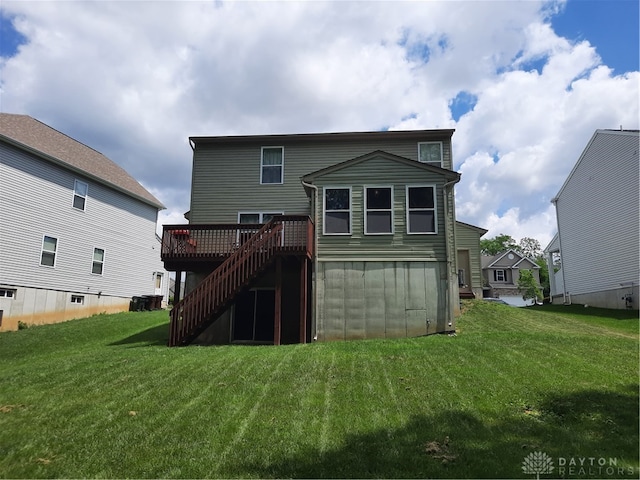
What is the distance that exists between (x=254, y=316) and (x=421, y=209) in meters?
6.51

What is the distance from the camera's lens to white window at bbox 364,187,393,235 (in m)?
13.3

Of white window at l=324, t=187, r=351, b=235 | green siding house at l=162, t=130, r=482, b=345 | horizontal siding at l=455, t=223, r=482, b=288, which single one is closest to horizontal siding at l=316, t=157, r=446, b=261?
green siding house at l=162, t=130, r=482, b=345

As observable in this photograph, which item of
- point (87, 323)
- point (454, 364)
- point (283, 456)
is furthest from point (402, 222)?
point (87, 323)

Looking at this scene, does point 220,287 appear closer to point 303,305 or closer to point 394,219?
point 303,305

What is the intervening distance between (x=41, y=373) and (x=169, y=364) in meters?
2.60

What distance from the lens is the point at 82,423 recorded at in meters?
5.91

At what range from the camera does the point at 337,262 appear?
13.1 meters

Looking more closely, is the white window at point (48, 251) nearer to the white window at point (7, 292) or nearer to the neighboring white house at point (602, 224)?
the white window at point (7, 292)

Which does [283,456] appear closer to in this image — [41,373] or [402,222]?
[41,373]

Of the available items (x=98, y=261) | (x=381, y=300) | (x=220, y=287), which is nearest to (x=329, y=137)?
(x=381, y=300)

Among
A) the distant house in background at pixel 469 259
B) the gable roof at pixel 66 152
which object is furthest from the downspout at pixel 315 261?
the gable roof at pixel 66 152

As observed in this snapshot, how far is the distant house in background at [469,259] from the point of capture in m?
20.7

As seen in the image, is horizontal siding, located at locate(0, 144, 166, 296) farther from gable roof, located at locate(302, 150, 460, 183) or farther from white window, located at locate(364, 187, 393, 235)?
white window, located at locate(364, 187, 393, 235)

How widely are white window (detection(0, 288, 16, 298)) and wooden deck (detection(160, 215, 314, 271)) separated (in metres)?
7.83
